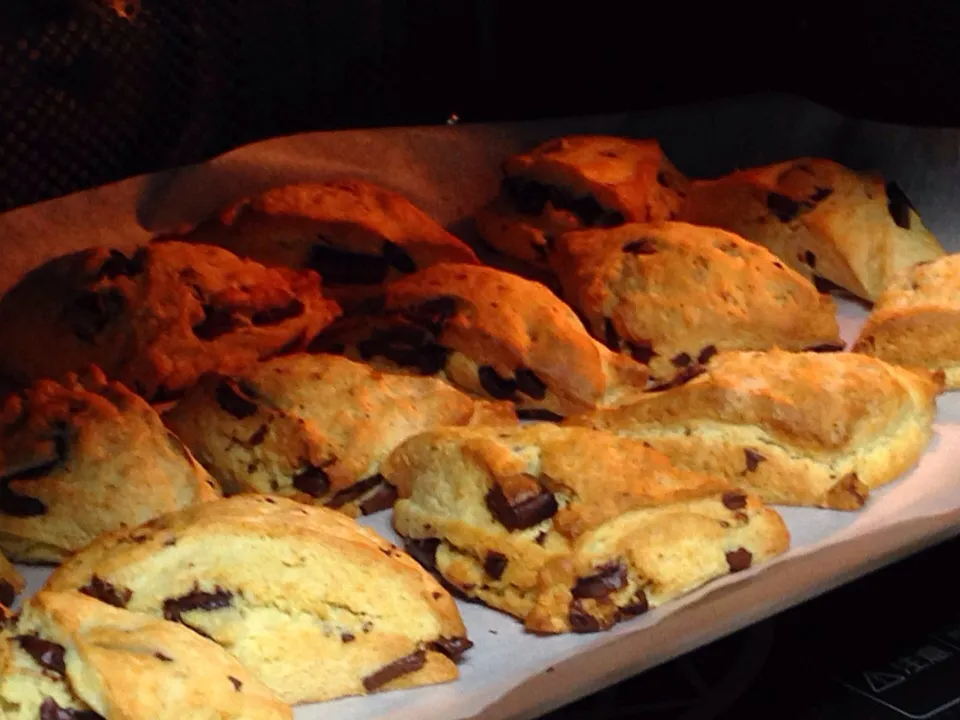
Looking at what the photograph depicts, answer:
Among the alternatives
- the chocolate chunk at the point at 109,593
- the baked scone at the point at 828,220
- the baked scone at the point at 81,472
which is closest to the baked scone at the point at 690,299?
the baked scone at the point at 828,220

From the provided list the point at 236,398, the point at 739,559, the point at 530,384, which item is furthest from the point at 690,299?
the point at 236,398

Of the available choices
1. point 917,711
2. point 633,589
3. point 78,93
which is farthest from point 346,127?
point 917,711

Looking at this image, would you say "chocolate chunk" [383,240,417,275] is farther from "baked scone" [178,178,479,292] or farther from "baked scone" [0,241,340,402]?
"baked scone" [0,241,340,402]

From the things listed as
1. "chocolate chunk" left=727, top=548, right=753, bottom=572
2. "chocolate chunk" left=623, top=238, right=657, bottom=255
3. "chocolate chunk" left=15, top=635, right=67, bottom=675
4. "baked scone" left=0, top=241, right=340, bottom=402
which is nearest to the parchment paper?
"chocolate chunk" left=727, top=548, right=753, bottom=572

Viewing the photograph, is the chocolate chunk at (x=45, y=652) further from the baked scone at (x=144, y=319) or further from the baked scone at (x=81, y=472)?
the baked scone at (x=144, y=319)

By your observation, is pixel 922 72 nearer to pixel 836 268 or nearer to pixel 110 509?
pixel 836 268

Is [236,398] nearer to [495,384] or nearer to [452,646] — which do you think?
[495,384]
